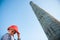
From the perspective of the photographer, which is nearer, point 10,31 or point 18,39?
point 10,31

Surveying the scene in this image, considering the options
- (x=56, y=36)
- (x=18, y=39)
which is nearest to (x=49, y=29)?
(x=56, y=36)

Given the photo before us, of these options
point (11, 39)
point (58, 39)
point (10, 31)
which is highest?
point (10, 31)

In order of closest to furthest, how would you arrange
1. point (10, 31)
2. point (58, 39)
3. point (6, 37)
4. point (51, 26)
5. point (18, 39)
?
point (58, 39), point (51, 26), point (6, 37), point (10, 31), point (18, 39)

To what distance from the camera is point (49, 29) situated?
123 centimetres

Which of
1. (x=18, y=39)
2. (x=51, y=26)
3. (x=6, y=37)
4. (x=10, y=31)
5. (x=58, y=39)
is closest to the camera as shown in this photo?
(x=58, y=39)

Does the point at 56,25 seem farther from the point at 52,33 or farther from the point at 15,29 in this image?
the point at 15,29

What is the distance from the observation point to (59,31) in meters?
1.08

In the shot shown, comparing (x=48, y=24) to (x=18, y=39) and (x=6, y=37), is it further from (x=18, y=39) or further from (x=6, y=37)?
(x=18, y=39)

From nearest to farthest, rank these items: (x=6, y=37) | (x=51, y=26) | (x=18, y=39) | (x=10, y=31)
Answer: (x=51, y=26), (x=6, y=37), (x=10, y=31), (x=18, y=39)

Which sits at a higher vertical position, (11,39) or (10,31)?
(10,31)

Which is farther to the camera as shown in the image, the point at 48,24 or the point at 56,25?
the point at 48,24

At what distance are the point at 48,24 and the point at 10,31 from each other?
1021 mm

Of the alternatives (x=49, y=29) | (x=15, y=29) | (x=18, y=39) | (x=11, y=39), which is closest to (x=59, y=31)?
(x=49, y=29)

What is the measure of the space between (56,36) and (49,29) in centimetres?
16
